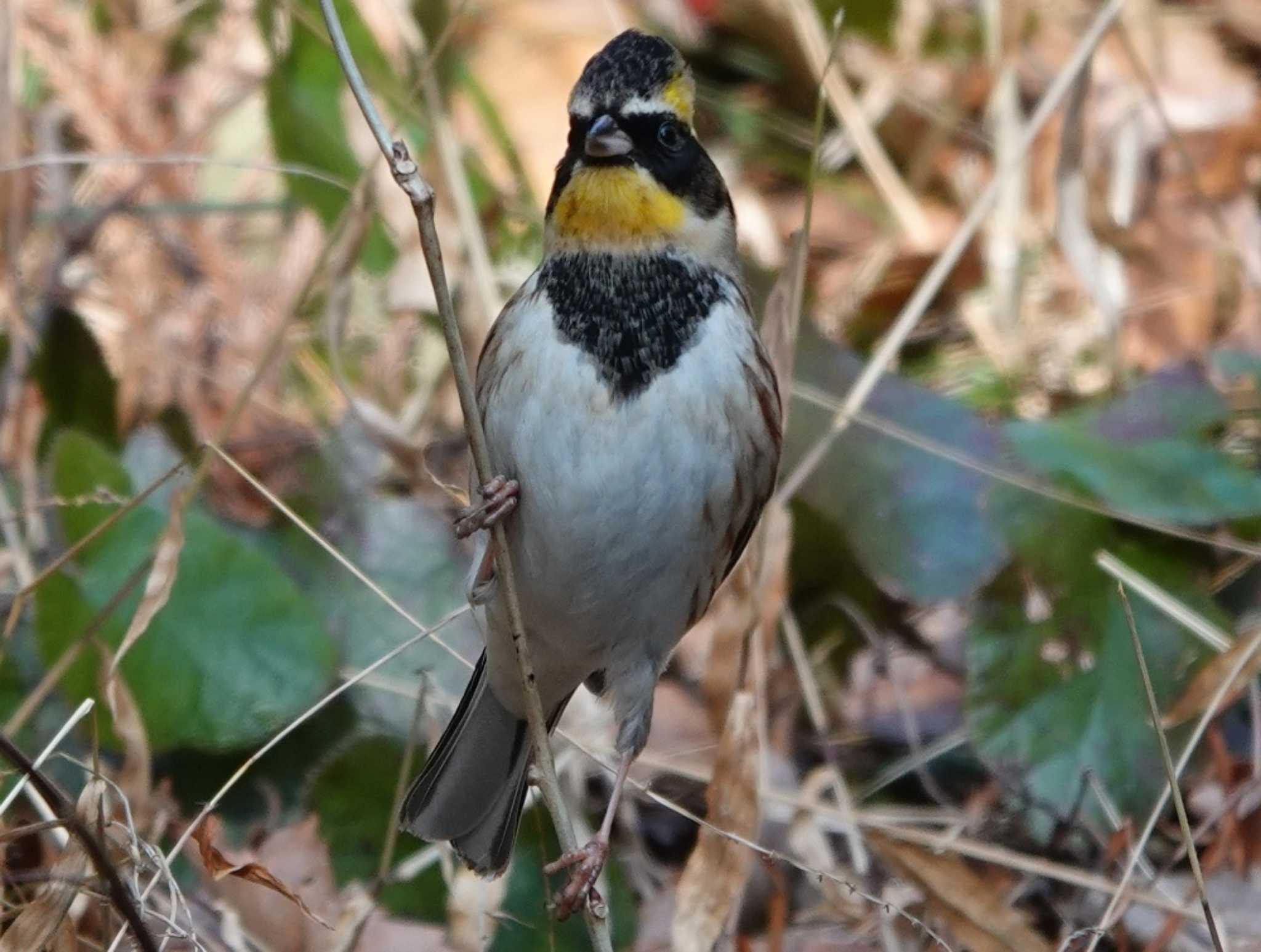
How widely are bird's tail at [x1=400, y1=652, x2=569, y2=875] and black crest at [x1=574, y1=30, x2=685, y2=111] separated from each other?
3.51 ft

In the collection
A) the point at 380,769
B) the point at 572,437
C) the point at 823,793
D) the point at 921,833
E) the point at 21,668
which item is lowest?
the point at 823,793

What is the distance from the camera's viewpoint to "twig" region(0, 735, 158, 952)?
75.2 inches

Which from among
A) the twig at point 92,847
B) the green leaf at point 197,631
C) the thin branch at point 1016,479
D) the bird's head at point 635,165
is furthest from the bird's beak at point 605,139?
the green leaf at point 197,631

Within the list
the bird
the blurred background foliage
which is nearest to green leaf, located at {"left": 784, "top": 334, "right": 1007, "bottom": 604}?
the blurred background foliage

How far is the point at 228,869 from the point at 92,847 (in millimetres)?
654

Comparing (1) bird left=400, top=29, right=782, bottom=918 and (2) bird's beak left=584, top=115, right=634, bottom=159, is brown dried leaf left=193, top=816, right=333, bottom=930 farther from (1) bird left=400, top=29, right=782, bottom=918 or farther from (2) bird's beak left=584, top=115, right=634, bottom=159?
(2) bird's beak left=584, top=115, right=634, bottom=159

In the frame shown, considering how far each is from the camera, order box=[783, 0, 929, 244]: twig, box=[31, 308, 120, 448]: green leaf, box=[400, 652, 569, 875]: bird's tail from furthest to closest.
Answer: box=[783, 0, 929, 244]: twig, box=[31, 308, 120, 448]: green leaf, box=[400, 652, 569, 875]: bird's tail

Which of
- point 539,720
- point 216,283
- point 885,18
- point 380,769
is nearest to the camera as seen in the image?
point 539,720

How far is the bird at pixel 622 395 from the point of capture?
2824mm

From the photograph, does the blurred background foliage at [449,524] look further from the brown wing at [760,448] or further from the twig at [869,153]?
the brown wing at [760,448]

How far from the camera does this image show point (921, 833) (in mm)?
3486

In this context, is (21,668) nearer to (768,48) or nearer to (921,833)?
(921,833)

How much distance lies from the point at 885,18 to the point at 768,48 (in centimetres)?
69

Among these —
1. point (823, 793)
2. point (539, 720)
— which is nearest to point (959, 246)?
point (823, 793)
